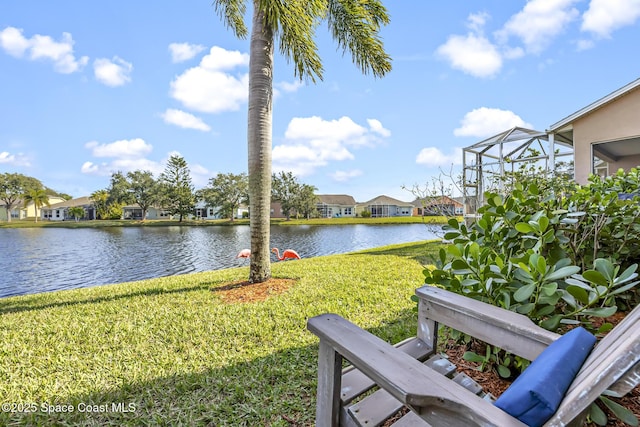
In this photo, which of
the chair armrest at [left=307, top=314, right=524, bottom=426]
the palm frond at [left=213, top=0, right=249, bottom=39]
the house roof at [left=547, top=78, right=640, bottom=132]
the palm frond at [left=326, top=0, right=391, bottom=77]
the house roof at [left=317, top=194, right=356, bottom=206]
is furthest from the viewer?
the house roof at [left=317, top=194, right=356, bottom=206]

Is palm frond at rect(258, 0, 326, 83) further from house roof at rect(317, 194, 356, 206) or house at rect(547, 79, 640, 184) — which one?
house roof at rect(317, 194, 356, 206)

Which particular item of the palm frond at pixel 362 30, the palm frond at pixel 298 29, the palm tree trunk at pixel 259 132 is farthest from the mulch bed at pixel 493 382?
the palm frond at pixel 362 30

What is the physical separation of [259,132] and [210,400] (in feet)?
11.6

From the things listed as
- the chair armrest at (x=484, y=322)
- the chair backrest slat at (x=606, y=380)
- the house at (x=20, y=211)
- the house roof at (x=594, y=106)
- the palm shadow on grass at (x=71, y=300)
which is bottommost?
the palm shadow on grass at (x=71, y=300)

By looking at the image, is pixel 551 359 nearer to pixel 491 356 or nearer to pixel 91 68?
pixel 491 356

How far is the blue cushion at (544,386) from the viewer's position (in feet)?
2.21

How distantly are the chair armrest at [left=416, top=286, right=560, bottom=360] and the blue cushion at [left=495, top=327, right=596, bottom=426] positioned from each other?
11.1 inches

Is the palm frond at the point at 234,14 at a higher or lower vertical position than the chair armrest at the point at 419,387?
higher

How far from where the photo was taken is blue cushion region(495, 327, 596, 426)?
67cm

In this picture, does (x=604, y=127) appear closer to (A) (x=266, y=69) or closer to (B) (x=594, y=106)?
(B) (x=594, y=106)

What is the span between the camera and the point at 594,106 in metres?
6.74

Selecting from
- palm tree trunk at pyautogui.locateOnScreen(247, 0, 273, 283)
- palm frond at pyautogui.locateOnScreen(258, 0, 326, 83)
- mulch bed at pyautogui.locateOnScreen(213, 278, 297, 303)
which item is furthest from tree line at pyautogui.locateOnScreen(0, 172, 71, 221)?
palm frond at pyautogui.locateOnScreen(258, 0, 326, 83)

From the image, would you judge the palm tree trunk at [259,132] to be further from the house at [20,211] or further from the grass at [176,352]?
the house at [20,211]

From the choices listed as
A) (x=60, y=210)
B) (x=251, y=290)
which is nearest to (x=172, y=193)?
(x=60, y=210)
